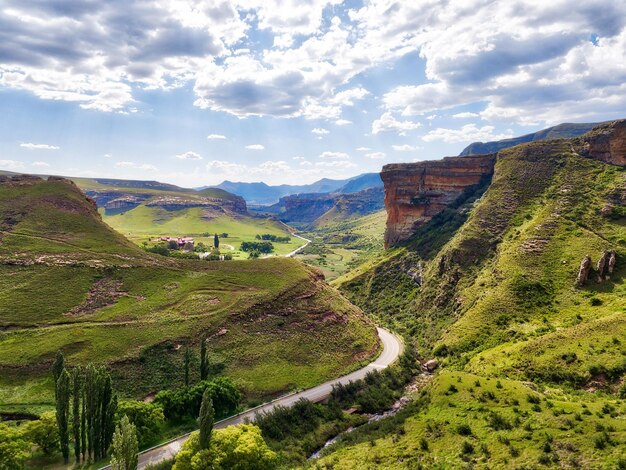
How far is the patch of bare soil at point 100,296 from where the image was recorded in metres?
74.8

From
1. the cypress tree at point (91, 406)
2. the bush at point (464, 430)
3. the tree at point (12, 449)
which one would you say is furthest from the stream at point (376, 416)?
the tree at point (12, 449)

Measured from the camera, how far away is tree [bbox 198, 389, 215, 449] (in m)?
39.0

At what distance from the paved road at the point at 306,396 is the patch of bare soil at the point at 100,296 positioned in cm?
3727

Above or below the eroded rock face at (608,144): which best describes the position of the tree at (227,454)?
below

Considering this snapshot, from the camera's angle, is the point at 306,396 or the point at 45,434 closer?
the point at 45,434

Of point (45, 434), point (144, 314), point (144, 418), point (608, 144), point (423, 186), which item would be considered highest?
point (608, 144)

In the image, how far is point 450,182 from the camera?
143625mm

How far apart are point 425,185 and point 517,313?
82298mm

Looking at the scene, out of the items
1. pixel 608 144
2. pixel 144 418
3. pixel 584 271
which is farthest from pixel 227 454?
pixel 608 144

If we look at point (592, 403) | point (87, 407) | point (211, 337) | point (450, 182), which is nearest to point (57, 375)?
point (87, 407)

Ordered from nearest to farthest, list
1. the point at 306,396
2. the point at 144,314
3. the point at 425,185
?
the point at 306,396 < the point at 144,314 < the point at 425,185

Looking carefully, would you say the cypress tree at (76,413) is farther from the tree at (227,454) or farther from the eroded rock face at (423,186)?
the eroded rock face at (423,186)

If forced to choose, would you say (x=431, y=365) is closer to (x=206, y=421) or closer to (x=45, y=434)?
(x=206, y=421)

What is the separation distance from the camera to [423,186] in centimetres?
15038
